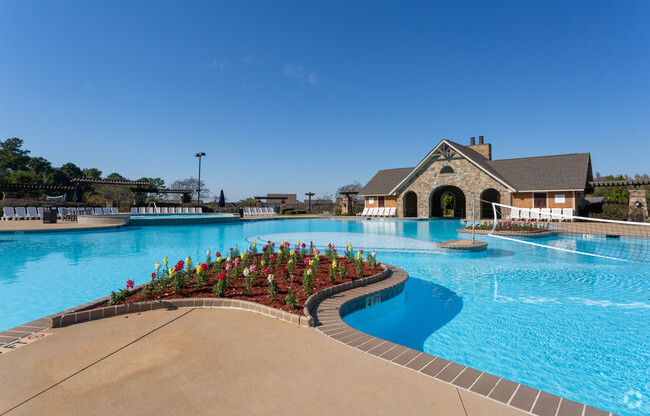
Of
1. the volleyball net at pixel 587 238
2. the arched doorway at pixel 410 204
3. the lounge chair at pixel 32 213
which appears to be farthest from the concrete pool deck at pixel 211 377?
the arched doorway at pixel 410 204

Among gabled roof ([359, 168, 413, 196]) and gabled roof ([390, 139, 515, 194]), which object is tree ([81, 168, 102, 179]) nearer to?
gabled roof ([359, 168, 413, 196])

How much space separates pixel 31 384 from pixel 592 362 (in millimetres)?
6332

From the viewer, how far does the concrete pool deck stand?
2.35 metres

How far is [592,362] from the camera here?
4168 millimetres

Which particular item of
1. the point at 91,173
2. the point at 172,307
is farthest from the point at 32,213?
the point at 91,173

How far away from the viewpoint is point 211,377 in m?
2.78

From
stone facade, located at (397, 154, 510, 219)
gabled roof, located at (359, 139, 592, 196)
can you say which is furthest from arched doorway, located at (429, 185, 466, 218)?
gabled roof, located at (359, 139, 592, 196)

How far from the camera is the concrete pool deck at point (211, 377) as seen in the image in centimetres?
235

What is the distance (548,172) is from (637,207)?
6.50 m

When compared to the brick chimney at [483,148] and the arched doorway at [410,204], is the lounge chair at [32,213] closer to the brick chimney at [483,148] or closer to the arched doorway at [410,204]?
the arched doorway at [410,204]

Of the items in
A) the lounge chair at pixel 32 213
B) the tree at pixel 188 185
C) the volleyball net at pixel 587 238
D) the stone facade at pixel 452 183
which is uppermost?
the tree at pixel 188 185

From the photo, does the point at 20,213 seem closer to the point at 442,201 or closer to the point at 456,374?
the point at 456,374

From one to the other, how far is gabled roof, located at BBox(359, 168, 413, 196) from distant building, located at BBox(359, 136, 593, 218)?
0.12m

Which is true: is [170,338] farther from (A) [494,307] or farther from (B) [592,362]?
(A) [494,307]
